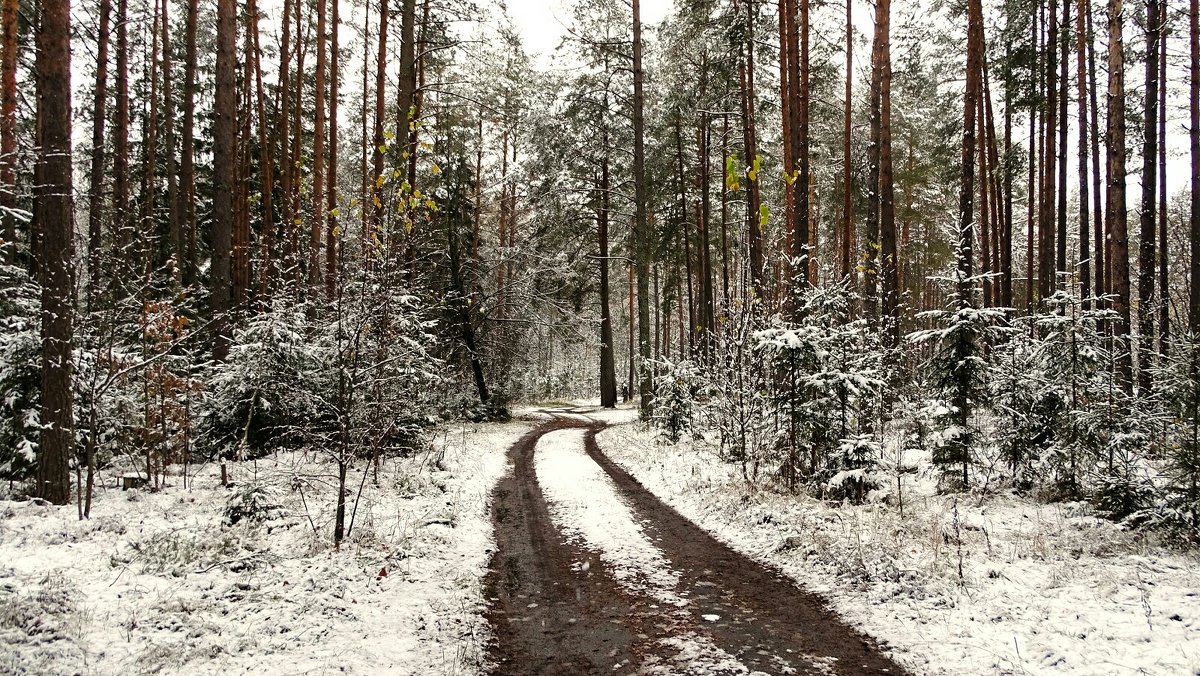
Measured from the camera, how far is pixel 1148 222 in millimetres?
10656

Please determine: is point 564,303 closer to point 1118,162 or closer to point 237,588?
point 1118,162

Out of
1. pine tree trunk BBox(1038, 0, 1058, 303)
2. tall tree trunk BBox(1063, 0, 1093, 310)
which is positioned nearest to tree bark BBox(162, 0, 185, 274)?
tall tree trunk BBox(1063, 0, 1093, 310)

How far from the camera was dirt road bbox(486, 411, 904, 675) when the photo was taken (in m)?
4.27

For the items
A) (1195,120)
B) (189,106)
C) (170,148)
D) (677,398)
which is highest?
(170,148)

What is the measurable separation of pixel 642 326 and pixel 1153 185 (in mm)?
16353

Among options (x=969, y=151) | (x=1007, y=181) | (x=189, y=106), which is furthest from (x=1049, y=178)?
(x=189, y=106)

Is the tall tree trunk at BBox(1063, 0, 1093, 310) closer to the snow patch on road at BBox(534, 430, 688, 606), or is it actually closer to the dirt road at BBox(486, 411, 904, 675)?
the snow patch on road at BBox(534, 430, 688, 606)

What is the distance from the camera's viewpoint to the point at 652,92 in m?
24.1

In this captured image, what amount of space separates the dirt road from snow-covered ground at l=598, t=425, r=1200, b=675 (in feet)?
1.32

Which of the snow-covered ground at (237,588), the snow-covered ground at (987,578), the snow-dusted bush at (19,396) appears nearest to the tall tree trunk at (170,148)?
the snow-dusted bush at (19,396)

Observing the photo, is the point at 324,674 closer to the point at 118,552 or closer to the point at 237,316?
the point at 118,552

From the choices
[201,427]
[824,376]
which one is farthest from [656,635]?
[201,427]

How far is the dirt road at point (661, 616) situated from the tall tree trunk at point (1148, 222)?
20.9 feet

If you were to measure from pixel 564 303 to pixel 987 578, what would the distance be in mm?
21001
